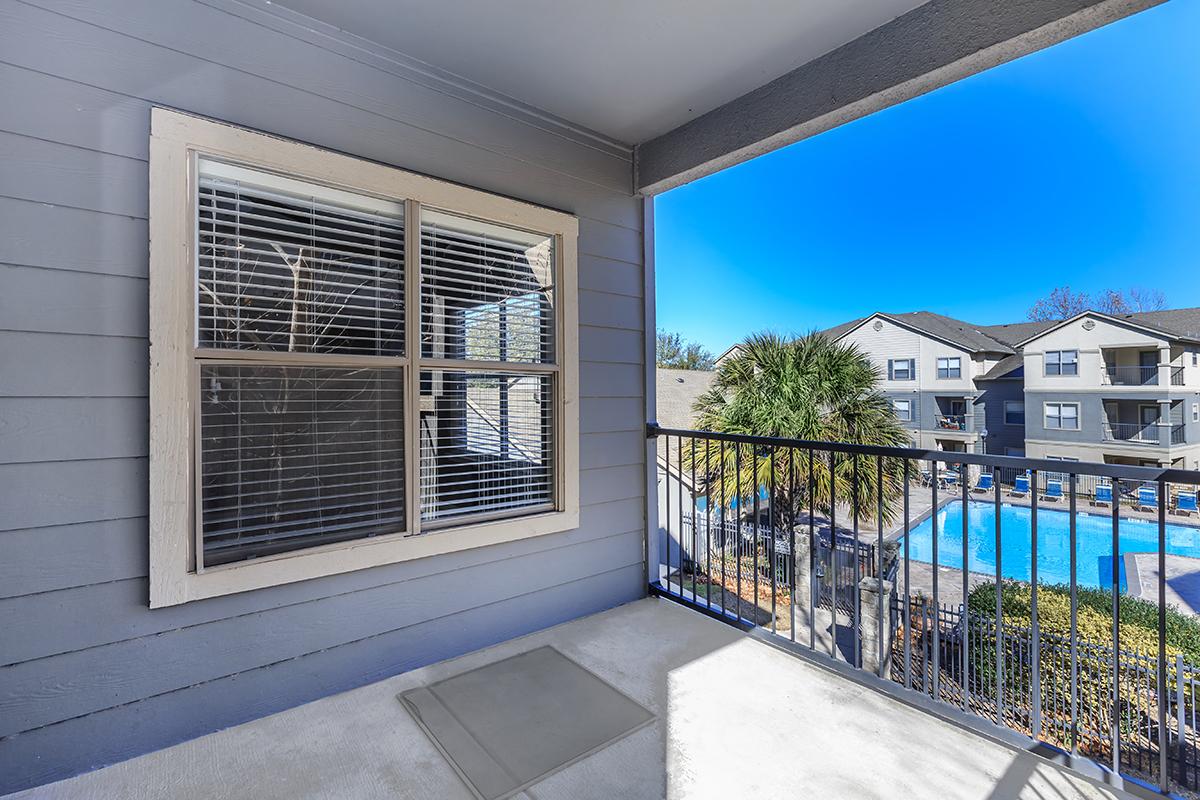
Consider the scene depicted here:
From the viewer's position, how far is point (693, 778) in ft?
4.77

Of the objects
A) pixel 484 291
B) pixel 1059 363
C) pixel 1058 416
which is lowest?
→ pixel 1058 416

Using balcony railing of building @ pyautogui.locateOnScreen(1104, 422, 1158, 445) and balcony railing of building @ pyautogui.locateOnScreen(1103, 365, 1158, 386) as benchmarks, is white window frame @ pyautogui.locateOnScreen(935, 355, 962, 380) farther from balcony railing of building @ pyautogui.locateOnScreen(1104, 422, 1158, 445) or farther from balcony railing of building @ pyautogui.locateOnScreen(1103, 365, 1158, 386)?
balcony railing of building @ pyautogui.locateOnScreen(1104, 422, 1158, 445)

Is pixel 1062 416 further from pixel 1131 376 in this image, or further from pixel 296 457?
pixel 296 457

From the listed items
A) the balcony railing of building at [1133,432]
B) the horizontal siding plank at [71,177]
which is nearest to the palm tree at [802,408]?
the horizontal siding plank at [71,177]

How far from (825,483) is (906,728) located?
5540mm

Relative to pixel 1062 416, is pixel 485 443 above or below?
above

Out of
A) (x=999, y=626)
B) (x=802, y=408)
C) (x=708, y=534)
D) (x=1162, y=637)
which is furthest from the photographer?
(x=802, y=408)

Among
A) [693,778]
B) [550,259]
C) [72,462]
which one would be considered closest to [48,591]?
[72,462]

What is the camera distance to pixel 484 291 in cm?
232

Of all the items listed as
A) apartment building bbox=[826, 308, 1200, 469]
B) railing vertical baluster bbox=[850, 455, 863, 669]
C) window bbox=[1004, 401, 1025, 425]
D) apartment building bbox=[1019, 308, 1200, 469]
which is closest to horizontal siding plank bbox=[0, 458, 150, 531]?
railing vertical baluster bbox=[850, 455, 863, 669]

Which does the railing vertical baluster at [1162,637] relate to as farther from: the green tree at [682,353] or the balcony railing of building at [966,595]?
the green tree at [682,353]

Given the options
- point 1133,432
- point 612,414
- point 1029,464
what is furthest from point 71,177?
point 1133,432

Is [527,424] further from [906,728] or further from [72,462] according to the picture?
[906,728]

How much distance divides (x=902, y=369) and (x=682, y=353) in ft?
32.7
